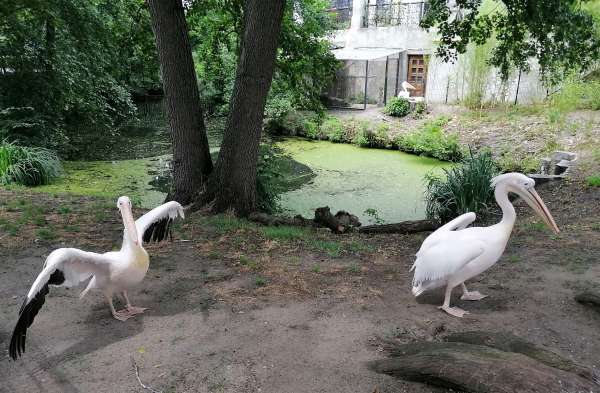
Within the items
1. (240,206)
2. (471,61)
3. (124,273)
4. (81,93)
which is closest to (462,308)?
(124,273)

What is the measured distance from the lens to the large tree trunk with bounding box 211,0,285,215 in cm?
606

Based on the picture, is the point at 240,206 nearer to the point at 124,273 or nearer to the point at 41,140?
the point at 124,273

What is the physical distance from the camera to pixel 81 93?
11672mm

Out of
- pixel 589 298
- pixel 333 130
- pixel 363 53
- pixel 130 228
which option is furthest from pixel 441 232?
pixel 363 53

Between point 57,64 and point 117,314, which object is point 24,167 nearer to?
point 57,64

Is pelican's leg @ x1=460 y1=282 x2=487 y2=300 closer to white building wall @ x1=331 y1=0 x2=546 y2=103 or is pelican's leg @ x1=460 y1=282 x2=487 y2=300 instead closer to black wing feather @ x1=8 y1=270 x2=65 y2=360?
black wing feather @ x1=8 y1=270 x2=65 y2=360

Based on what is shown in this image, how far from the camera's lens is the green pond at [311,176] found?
30.6 feet

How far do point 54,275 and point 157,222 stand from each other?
1.22 meters

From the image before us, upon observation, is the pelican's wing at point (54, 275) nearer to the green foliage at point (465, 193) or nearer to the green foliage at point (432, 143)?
the green foliage at point (465, 193)

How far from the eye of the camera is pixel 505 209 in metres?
3.72

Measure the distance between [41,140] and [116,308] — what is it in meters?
9.10

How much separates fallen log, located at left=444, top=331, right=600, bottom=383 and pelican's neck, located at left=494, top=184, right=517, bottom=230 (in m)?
0.85

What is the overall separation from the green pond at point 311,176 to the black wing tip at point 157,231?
4146mm

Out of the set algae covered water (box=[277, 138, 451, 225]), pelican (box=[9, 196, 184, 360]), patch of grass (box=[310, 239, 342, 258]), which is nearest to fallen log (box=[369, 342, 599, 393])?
pelican (box=[9, 196, 184, 360])
